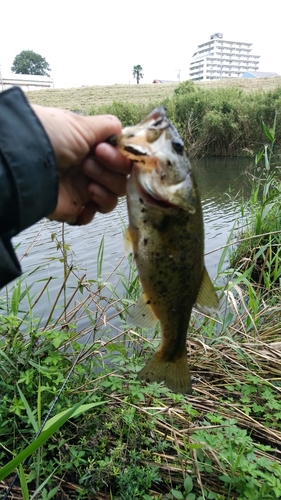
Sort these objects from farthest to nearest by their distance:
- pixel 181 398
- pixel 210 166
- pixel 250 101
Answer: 1. pixel 250 101
2. pixel 210 166
3. pixel 181 398

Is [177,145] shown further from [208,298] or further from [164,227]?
[208,298]

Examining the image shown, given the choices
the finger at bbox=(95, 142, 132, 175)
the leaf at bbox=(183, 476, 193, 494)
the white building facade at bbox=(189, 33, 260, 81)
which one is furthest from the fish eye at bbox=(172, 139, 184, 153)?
the white building facade at bbox=(189, 33, 260, 81)

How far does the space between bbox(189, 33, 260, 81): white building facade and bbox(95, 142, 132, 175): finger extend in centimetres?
18039

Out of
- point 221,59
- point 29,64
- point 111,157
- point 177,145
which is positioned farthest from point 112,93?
point 221,59

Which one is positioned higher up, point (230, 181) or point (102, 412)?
point (102, 412)

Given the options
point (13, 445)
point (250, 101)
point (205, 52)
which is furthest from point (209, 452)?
point (205, 52)

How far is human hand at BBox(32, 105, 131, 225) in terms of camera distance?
1.83 m

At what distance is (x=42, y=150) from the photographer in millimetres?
1577

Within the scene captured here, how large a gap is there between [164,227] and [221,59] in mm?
193249

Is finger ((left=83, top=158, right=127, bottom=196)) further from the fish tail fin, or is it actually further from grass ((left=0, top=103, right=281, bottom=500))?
grass ((left=0, top=103, right=281, bottom=500))

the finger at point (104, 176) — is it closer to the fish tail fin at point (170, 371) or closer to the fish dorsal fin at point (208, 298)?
the fish dorsal fin at point (208, 298)

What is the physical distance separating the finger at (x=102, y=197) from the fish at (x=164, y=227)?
14.1 inches

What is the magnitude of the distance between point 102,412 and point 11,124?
92.1 inches

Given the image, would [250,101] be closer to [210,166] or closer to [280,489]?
[210,166]
